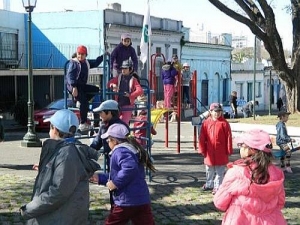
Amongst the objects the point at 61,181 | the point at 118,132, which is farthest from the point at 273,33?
the point at 61,181

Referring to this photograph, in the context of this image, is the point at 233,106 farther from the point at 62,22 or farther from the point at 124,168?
the point at 124,168

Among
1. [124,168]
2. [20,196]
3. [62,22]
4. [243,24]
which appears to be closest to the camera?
[124,168]

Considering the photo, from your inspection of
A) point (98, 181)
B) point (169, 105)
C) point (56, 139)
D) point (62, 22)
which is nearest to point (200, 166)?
point (169, 105)

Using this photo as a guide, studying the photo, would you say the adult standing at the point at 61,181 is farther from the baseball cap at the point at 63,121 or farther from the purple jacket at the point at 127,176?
the purple jacket at the point at 127,176

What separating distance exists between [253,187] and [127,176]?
1207 mm

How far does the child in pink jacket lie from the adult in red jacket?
4593 millimetres

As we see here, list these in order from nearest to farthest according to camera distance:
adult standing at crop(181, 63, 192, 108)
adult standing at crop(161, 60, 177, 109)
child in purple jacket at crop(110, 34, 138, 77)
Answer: child in purple jacket at crop(110, 34, 138, 77)
adult standing at crop(161, 60, 177, 109)
adult standing at crop(181, 63, 192, 108)

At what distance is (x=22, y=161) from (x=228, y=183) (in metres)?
9.38

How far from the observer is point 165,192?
9766 millimetres

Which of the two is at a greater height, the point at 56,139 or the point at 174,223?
the point at 56,139

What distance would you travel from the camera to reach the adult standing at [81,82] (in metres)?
10.0

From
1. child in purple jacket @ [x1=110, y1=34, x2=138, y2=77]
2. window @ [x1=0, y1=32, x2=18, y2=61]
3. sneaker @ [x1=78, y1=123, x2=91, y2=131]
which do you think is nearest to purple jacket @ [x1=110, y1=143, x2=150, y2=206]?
sneaker @ [x1=78, y1=123, x2=91, y2=131]

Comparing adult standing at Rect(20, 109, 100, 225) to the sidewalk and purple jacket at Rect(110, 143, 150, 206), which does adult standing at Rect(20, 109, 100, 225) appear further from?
the sidewalk

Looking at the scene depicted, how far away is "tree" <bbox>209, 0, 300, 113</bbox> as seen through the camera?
22891mm
